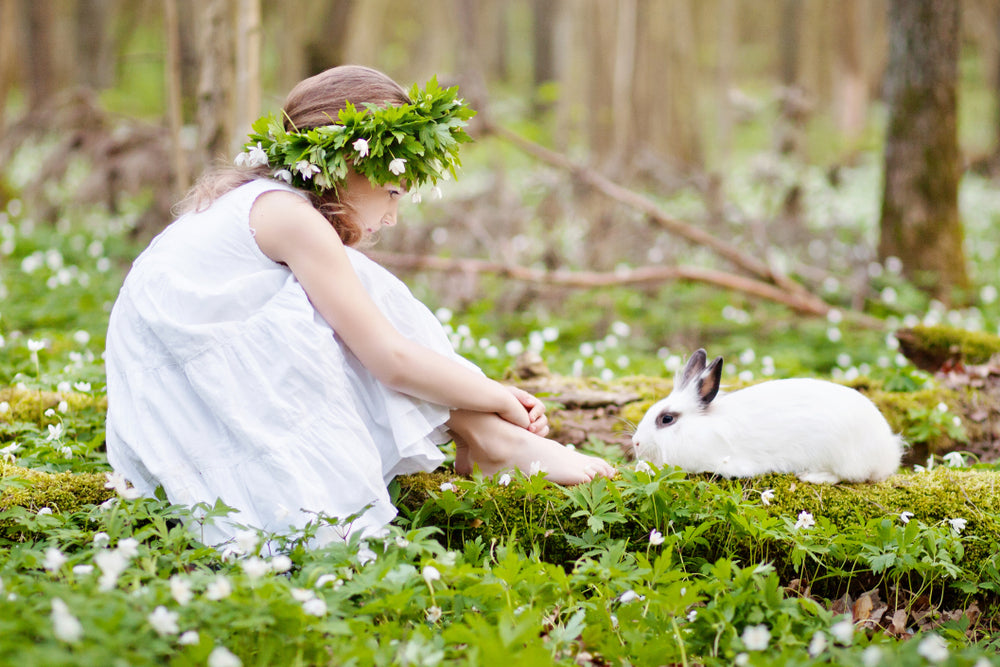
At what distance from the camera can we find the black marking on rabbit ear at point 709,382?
291 centimetres

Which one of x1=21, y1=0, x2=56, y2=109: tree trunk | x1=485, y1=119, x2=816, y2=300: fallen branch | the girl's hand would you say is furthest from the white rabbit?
x1=21, y1=0, x2=56, y2=109: tree trunk

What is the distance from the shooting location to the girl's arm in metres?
2.68

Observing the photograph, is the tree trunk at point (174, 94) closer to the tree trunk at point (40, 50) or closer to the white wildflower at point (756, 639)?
the white wildflower at point (756, 639)

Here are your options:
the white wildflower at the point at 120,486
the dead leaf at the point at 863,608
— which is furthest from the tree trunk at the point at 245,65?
the dead leaf at the point at 863,608

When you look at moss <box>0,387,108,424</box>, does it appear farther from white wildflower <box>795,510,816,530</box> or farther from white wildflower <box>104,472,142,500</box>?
white wildflower <box>795,510,816,530</box>

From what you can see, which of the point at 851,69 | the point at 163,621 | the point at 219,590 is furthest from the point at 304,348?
the point at 851,69

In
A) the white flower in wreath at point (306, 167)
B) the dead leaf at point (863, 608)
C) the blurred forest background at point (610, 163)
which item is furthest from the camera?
the blurred forest background at point (610, 163)

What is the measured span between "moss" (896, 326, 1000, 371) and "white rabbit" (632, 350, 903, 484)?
1.80m

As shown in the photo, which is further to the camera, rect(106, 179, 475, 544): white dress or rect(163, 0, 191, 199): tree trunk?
rect(163, 0, 191, 199): tree trunk

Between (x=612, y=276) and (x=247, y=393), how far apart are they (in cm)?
427

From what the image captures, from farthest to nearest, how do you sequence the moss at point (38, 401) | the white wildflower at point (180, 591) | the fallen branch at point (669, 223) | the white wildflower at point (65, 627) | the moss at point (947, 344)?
the fallen branch at point (669, 223)
the moss at point (947, 344)
the moss at point (38, 401)
the white wildflower at point (180, 591)
the white wildflower at point (65, 627)

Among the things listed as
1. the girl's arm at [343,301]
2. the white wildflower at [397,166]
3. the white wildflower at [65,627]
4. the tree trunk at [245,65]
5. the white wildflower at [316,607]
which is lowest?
the white wildflower at [316,607]

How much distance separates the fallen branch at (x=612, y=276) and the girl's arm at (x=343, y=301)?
11.9ft

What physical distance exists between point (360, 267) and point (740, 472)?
1.48 meters
